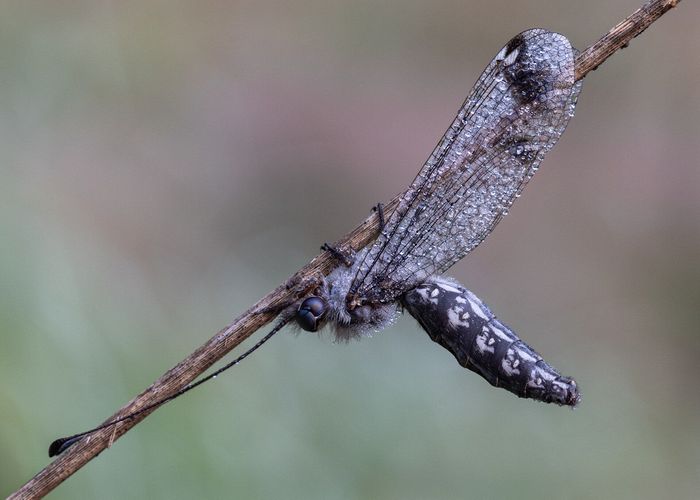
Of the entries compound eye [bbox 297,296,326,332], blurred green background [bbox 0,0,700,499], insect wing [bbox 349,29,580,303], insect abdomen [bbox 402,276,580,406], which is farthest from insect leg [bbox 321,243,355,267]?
blurred green background [bbox 0,0,700,499]

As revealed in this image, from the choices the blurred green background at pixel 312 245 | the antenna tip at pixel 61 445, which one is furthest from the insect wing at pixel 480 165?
the antenna tip at pixel 61 445

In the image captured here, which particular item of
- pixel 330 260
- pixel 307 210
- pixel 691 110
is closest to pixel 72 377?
pixel 330 260

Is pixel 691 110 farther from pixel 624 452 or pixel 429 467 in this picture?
pixel 429 467

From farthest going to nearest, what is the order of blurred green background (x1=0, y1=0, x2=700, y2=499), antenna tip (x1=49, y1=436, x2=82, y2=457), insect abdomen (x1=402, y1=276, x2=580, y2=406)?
1. blurred green background (x1=0, y1=0, x2=700, y2=499)
2. insect abdomen (x1=402, y1=276, x2=580, y2=406)
3. antenna tip (x1=49, y1=436, x2=82, y2=457)

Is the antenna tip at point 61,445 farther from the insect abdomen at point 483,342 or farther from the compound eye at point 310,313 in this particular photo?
the insect abdomen at point 483,342

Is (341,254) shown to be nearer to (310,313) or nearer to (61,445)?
(310,313)

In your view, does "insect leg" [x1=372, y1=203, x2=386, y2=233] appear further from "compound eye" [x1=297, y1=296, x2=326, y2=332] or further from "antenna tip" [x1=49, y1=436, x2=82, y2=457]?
"antenna tip" [x1=49, y1=436, x2=82, y2=457]
